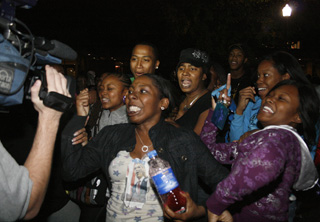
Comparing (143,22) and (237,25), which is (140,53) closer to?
(237,25)

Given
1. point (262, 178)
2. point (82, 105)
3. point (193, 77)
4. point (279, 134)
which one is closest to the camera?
point (262, 178)

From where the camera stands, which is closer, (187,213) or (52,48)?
(52,48)

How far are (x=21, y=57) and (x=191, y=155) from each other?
156cm

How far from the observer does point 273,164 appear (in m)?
1.68

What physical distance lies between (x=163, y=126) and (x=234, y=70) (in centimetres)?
310

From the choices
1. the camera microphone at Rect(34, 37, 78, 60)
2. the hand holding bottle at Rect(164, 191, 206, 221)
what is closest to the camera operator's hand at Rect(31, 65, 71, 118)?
the camera microphone at Rect(34, 37, 78, 60)

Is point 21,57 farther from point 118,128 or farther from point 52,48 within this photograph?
point 118,128

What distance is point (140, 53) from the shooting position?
3.74m

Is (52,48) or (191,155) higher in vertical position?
(52,48)

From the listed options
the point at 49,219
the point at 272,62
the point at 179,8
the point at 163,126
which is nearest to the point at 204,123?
the point at 163,126

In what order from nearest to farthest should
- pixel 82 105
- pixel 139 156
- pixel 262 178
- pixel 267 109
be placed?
pixel 262 178 < pixel 267 109 < pixel 139 156 < pixel 82 105

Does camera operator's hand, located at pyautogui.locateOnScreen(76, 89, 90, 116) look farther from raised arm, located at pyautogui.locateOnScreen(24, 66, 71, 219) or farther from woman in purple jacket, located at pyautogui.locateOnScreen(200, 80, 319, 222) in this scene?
woman in purple jacket, located at pyautogui.locateOnScreen(200, 80, 319, 222)

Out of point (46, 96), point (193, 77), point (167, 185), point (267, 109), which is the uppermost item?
point (193, 77)

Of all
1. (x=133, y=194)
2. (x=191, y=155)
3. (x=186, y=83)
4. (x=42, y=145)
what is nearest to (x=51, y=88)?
(x=42, y=145)
